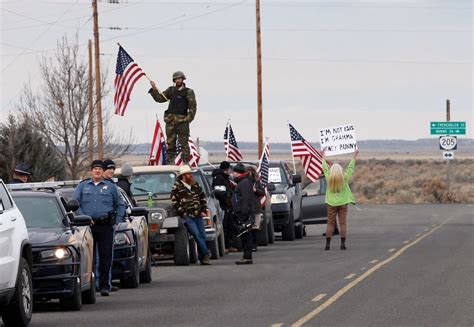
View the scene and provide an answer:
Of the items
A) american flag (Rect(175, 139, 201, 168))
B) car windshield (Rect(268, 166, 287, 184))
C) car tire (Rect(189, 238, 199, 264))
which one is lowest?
car tire (Rect(189, 238, 199, 264))

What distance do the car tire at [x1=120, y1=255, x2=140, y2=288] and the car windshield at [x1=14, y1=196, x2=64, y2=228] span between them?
276 centimetres

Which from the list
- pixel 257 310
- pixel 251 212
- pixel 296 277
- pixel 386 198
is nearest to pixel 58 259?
pixel 257 310

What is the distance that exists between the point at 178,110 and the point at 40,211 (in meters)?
14.8

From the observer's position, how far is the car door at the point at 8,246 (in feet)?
44.9

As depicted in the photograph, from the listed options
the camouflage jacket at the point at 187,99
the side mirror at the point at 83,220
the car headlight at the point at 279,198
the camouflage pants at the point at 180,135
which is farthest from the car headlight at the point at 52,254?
the car headlight at the point at 279,198

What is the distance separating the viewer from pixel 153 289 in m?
20.0

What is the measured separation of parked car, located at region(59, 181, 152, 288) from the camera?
780 inches

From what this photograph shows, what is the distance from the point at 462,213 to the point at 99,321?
37848 millimetres

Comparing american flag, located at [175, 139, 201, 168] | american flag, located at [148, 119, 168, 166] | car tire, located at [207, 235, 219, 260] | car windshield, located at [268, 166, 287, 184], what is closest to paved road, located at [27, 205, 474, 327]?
car tire, located at [207, 235, 219, 260]

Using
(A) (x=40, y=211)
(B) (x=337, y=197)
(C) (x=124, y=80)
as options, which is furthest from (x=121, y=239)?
(C) (x=124, y=80)

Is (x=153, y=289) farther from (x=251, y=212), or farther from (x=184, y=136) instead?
(x=184, y=136)

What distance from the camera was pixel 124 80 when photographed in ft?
109

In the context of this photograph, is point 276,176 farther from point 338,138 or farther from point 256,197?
point 256,197

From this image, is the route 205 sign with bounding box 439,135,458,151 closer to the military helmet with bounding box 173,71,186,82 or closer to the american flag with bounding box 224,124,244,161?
the american flag with bounding box 224,124,244,161
